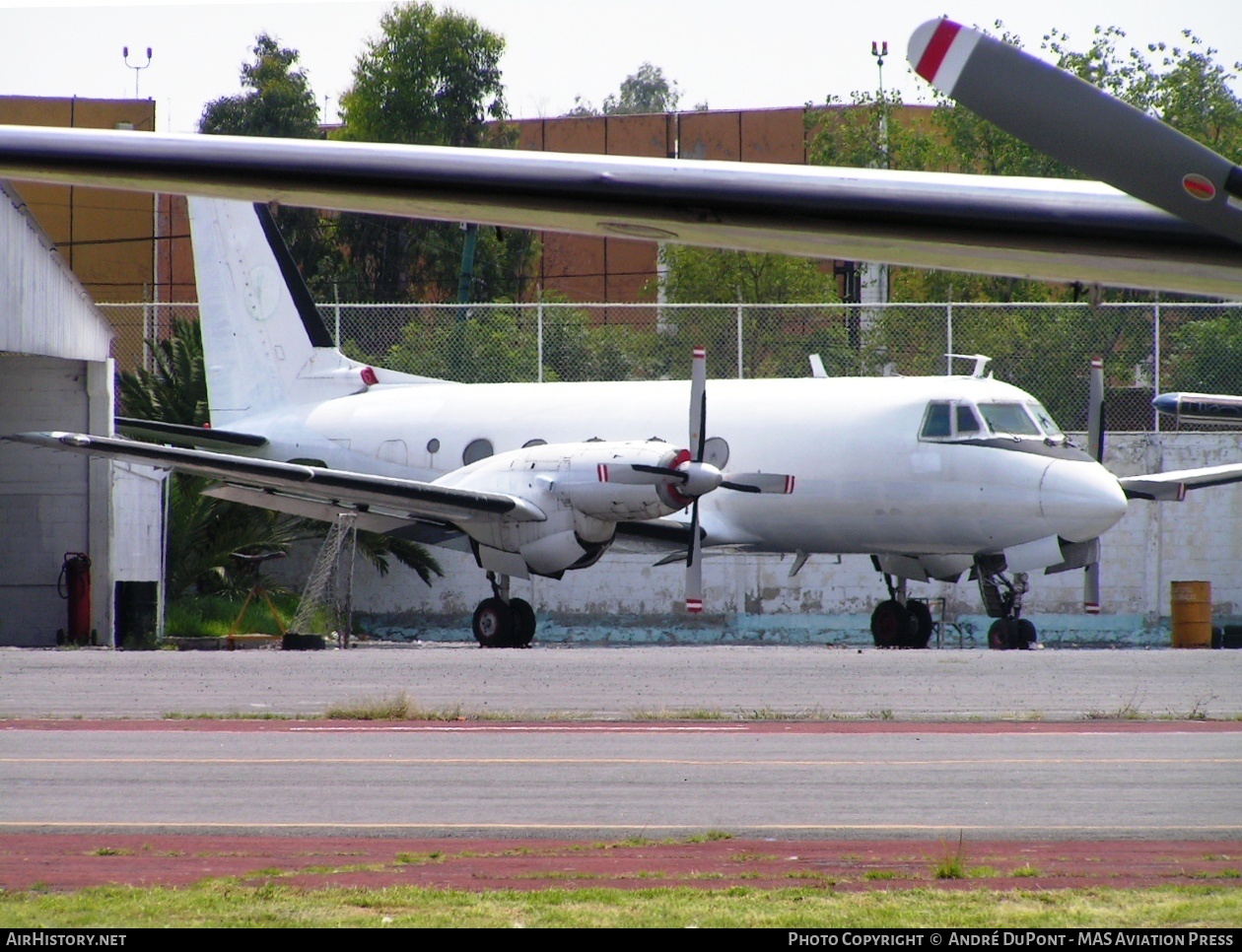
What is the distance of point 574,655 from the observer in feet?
54.0

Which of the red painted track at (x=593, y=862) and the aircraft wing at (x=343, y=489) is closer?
the red painted track at (x=593, y=862)

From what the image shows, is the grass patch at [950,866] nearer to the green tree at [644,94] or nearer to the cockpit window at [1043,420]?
the cockpit window at [1043,420]

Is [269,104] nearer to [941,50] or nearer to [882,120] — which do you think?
[882,120]

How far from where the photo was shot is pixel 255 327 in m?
25.1

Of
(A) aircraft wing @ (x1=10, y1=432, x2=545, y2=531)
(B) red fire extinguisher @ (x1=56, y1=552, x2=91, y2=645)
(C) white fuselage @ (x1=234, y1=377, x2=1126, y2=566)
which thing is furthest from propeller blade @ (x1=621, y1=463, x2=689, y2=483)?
(B) red fire extinguisher @ (x1=56, y1=552, x2=91, y2=645)

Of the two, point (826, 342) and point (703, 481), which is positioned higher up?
point (826, 342)

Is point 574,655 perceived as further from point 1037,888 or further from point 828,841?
point 1037,888

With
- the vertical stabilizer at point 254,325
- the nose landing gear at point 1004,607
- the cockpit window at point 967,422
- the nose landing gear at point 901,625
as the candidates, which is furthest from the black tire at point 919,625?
the vertical stabilizer at point 254,325

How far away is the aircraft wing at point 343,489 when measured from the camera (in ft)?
59.8

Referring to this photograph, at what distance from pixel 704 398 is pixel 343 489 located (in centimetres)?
437

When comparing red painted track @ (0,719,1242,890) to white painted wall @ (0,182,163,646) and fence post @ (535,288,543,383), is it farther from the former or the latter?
fence post @ (535,288,543,383)

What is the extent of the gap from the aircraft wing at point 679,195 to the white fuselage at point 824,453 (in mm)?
14822

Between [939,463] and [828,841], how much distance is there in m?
13.2

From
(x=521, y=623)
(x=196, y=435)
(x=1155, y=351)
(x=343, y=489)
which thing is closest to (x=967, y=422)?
(x=521, y=623)
